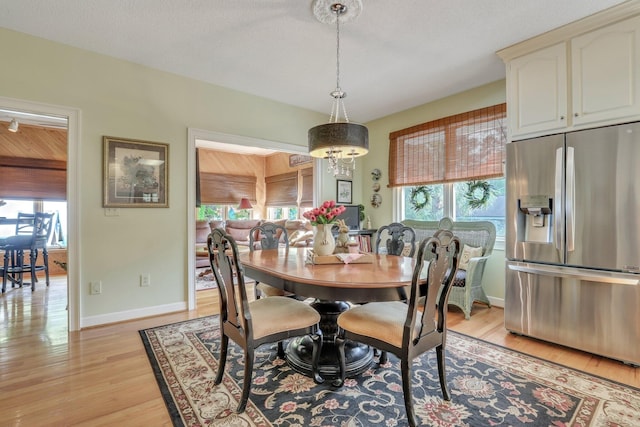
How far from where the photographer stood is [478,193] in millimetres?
3744

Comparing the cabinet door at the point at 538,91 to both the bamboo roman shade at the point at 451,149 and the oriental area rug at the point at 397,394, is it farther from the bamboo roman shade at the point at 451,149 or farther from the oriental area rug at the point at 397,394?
the oriental area rug at the point at 397,394

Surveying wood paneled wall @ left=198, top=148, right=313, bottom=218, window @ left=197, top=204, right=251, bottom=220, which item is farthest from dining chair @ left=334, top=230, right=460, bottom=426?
window @ left=197, top=204, right=251, bottom=220

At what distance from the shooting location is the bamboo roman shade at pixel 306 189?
6.77 metres

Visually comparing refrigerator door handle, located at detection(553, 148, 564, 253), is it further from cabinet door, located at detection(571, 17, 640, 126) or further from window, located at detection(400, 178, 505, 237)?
window, located at detection(400, 178, 505, 237)

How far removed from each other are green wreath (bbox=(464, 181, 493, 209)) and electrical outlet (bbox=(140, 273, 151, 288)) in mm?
3837

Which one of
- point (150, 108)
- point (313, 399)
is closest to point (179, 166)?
point (150, 108)

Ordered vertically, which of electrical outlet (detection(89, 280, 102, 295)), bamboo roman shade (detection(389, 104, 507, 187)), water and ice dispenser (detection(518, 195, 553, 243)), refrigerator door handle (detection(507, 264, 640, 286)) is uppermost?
bamboo roman shade (detection(389, 104, 507, 187))

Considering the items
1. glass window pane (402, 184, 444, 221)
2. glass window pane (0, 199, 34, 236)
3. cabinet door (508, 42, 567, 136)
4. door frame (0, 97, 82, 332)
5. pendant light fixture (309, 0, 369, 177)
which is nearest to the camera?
pendant light fixture (309, 0, 369, 177)

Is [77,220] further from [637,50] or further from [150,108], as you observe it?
[637,50]

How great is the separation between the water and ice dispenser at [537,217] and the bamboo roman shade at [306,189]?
4554 mm

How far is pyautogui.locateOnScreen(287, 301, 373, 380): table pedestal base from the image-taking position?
2027 mm

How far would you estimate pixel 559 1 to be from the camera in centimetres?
218

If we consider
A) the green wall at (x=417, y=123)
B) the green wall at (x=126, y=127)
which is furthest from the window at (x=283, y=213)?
the green wall at (x=126, y=127)

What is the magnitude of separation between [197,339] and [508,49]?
12.4 feet
